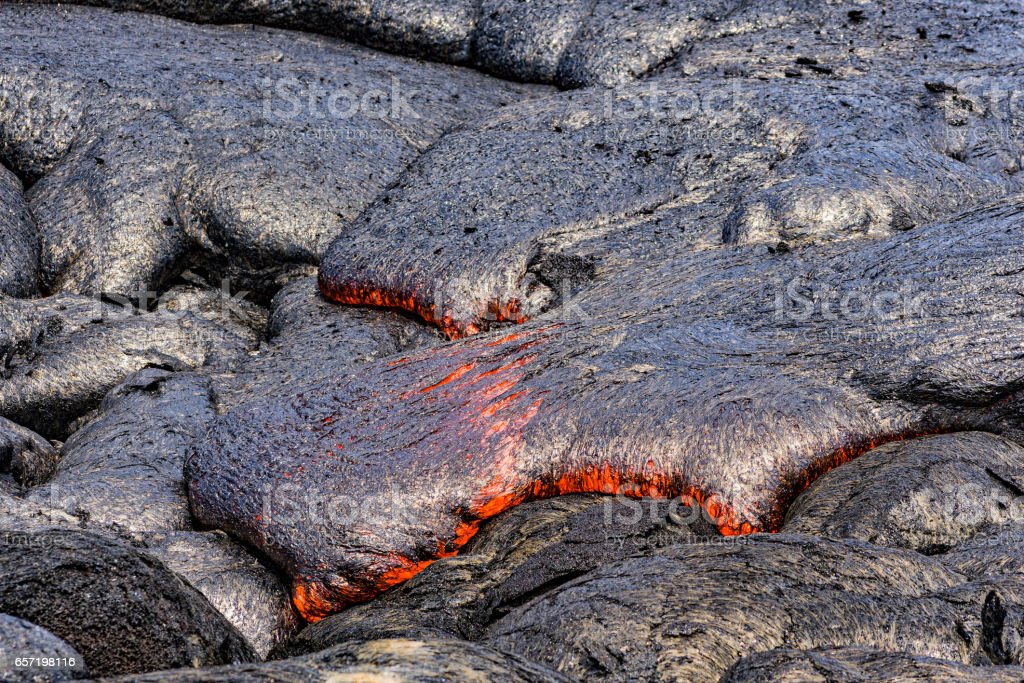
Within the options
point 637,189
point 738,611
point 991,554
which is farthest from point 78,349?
point 991,554

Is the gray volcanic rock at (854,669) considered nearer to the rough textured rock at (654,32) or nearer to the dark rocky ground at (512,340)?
the dark rocky ground at (512,340)

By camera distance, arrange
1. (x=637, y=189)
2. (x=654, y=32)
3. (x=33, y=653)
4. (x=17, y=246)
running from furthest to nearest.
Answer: (x=654, y=32)
(x=17, y=246)
(x=637, y=189)
(x=33, y=653)

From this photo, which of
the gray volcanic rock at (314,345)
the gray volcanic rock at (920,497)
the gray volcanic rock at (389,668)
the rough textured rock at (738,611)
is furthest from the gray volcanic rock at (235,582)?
the gray volcanic rock at (920,497)

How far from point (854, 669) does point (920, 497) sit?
59.5 inches

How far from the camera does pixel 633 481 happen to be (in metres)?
5.32

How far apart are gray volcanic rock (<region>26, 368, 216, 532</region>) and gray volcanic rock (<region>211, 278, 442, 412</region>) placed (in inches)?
9.4

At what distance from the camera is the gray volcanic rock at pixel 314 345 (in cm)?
704

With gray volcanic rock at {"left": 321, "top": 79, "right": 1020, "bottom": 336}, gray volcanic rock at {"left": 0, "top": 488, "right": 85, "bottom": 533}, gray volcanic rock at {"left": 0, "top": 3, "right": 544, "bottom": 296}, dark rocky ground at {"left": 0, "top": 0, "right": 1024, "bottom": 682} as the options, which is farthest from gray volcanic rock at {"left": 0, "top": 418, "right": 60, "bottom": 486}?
gray volcanic rock at {"left": 321, "top": 79, "right": 1020, "bottom": 336}

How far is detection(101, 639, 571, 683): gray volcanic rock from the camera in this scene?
302 cm

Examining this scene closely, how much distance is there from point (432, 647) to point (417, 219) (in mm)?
4691

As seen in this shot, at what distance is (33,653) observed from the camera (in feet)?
9.84

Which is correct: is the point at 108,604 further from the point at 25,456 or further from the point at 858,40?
the point at 858,40

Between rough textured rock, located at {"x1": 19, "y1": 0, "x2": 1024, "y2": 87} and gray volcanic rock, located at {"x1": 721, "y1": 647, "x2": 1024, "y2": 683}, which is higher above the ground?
rough textured rock, located at {"x1": 19, "y1": 0, "x2": 1024, "y2": 87}

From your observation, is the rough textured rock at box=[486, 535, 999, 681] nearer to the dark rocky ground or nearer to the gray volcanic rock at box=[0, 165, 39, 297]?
the dark rocky ground
